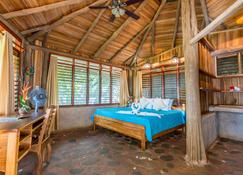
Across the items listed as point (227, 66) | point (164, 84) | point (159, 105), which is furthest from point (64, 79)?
point (227, 66)

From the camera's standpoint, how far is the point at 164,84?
19.1 feet

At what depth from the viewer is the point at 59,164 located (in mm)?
2381

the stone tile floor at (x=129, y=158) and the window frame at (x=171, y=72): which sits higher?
the window frame at (x=171, y=72)

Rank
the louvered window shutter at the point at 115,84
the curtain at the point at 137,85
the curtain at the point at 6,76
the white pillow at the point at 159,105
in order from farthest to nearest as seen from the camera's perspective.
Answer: the curtain at the point at 137,85 < the louvered window shutter at the point at 115,84 < the white pillow at the point at 159,105 < the curtain at the point at 6,76

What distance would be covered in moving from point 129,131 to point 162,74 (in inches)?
140

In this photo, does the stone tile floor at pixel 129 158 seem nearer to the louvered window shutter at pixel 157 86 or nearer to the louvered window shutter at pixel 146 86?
the louvered window shutter at pixel 157 86

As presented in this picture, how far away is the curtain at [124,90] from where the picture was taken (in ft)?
21.2

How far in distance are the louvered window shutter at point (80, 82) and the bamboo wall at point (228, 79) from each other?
15.7ft

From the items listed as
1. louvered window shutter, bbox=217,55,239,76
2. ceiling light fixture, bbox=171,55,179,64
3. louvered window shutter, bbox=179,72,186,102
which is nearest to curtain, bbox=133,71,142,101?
ceiling light fixture, bbox=171,55,179,64

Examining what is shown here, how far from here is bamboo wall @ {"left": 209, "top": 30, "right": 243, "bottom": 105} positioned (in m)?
3.68

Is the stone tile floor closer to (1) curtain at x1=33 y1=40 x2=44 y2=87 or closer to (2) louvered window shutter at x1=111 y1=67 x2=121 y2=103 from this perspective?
(1) curtain at x1=33 y1=40 x2=44 y2=87

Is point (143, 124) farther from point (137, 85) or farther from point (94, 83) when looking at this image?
point (137, 85)

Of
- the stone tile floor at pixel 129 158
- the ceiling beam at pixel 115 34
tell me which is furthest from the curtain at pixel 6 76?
the ceiling beam at pixel 115 34

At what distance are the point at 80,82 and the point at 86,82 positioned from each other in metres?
0.26
